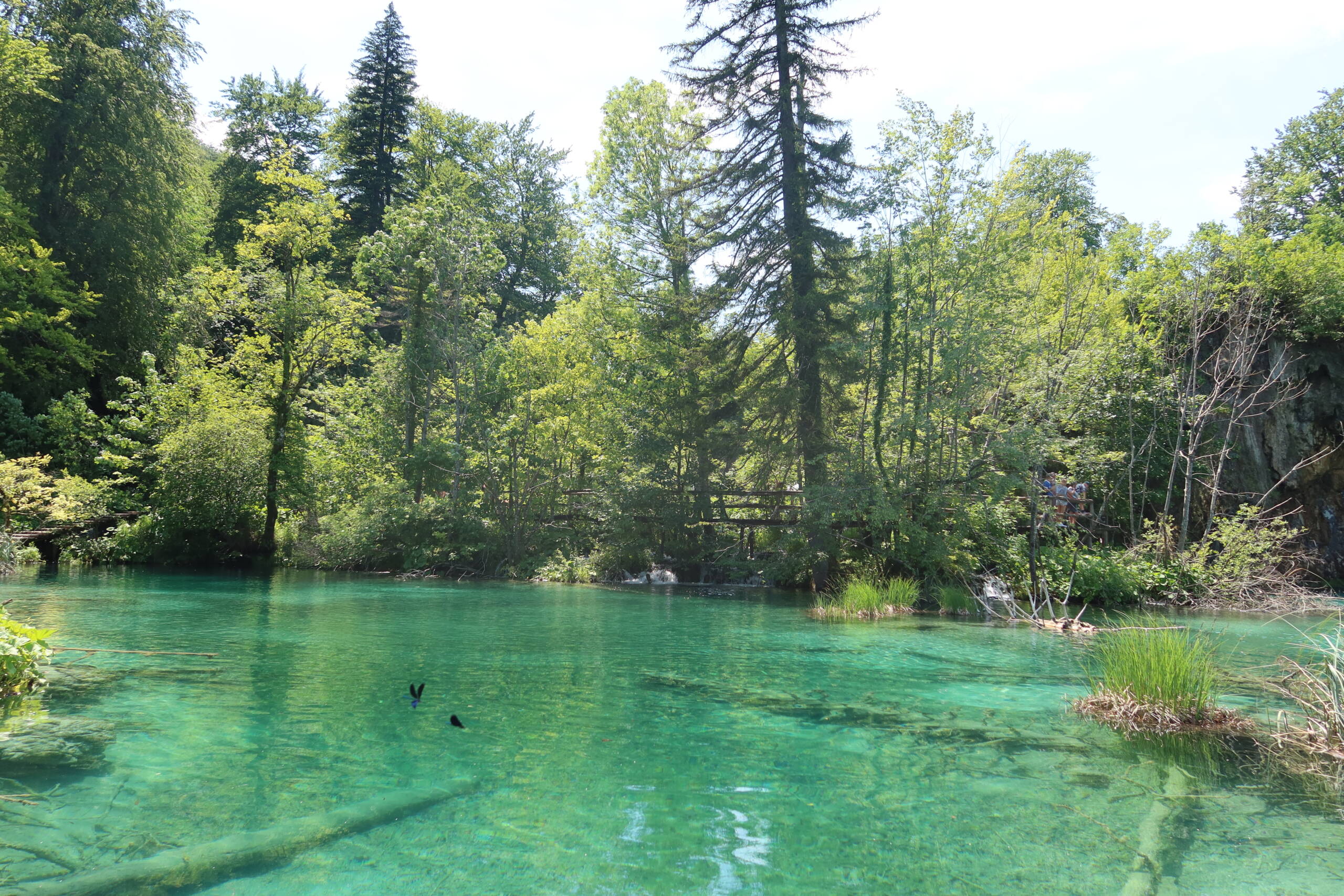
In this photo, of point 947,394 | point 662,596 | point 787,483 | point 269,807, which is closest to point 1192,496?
point 947,394

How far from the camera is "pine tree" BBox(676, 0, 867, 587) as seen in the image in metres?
19.2

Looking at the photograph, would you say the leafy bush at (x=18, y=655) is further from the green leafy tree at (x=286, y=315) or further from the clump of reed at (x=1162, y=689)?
the green leafy tree at (x=286, y=315)

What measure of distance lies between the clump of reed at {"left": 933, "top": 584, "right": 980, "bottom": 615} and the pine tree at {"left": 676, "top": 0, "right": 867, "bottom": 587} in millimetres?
3488

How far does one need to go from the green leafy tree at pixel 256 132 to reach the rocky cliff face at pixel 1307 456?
37.0 meters

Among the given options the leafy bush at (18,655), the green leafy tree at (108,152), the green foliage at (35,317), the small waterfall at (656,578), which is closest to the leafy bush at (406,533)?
the small waterfall at (656,578)

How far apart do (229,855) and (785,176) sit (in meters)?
19.3

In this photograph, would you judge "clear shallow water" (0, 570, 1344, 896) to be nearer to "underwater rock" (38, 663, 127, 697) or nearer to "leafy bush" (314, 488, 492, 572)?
"underwater rock" (38, 663, 127, 697)

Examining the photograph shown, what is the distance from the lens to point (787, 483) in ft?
70.2

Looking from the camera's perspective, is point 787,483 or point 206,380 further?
point 206,380

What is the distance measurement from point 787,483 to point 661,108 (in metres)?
13.5

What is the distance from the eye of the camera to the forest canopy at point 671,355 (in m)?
17.9

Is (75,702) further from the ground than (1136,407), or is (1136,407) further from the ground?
(1136,407)

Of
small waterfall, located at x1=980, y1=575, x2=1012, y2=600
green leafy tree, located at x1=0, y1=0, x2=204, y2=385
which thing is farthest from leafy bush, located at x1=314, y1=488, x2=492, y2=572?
small waterfall, located at x1=980, y1=575, x2=1012, y2=600

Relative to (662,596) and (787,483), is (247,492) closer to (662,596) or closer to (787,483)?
(662,596)
